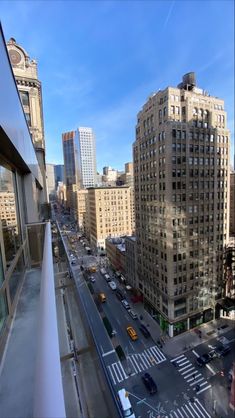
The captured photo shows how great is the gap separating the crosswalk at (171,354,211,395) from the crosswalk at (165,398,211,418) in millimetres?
1371

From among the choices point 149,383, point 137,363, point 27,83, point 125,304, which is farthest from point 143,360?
point 27,83

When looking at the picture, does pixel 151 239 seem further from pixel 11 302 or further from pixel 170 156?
pixel 11 302

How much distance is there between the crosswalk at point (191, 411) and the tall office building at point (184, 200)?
8.48m

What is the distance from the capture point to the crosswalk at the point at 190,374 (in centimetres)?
2106

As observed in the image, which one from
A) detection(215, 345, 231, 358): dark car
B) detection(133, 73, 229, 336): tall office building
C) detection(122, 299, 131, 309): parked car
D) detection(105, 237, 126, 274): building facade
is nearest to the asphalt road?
detection(215, 345, 231, 358): dark car

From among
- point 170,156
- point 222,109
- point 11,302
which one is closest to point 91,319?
point 170,156

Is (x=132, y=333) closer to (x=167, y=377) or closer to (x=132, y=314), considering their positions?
(x=132, y=314)

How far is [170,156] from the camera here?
2564 centimetres

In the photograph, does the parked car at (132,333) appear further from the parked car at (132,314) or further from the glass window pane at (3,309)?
the glass window pane at (3,309)

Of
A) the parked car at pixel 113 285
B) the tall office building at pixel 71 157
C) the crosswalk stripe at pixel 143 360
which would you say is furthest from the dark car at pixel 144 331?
the tall office building at pixel 71 157

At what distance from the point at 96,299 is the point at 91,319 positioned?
570cm

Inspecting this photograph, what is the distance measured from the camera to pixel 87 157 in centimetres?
14150

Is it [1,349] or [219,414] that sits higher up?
[1,349]

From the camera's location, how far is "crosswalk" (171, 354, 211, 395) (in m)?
21.1
